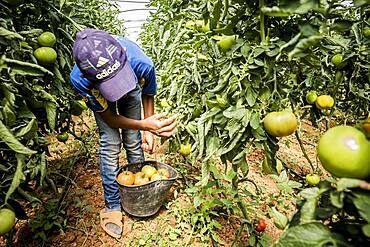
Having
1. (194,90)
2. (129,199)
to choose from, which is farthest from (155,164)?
(194,90)

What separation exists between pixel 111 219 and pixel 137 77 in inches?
33.9

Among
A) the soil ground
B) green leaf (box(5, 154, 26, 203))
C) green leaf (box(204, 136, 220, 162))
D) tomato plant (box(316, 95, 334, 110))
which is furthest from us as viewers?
the soil ground

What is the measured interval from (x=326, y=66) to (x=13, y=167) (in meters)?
1.47

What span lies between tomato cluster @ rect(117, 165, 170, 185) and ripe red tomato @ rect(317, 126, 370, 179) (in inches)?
56.1

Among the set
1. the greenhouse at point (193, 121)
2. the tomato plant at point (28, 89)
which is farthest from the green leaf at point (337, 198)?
the tomato plant at point (28, 89)

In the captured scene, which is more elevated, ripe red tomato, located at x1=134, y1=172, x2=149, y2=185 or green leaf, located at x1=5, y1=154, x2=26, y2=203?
green leaf, located at x1=5, y1=154, x2=26, y2=203

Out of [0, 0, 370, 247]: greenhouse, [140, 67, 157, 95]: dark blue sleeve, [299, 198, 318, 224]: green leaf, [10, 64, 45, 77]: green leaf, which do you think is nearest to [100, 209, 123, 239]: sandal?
[0, 0, 370, 247]: greenhouse

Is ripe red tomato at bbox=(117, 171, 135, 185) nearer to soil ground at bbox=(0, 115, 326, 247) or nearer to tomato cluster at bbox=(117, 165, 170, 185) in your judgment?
tomato cluster at bbox=(117, 165, 170, 185)

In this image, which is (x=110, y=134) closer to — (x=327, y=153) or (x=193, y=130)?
(x=193, y=130)

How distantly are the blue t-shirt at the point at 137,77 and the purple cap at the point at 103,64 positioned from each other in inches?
5.5

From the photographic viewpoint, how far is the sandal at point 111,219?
6.00ft

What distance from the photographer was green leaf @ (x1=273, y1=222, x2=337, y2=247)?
0.45m

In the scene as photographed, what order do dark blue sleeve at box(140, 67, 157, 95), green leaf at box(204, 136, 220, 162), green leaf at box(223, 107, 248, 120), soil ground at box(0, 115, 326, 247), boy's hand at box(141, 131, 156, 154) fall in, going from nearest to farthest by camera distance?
green leaf at box(223, 107, 248, 120) < green leaf at box(204, 136, 220, 162) < soil ground at box(0, 115, 326, 247) < dark blue sleeve at box(140, 67, 157, 95) < boy's hand at box(141, 131, 156, 154)

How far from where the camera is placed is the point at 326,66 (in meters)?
1.60
